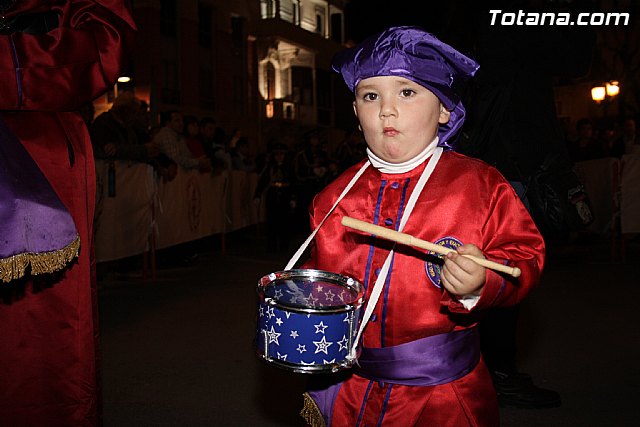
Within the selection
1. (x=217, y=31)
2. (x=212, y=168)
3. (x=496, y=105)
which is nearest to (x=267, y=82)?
(x=217, y=31)

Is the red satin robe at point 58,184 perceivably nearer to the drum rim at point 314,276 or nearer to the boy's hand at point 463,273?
the drum rim at point 314,276

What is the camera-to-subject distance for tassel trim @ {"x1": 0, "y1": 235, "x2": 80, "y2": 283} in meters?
1.58

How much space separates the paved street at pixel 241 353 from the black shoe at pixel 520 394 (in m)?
0.05

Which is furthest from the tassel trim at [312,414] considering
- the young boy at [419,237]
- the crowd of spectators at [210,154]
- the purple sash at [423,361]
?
the crowd of spectators at [210,154]

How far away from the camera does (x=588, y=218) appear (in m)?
3.12

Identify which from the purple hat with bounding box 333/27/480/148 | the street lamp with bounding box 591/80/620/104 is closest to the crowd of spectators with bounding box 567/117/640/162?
the street lamp with bounding box 591/80/620/104

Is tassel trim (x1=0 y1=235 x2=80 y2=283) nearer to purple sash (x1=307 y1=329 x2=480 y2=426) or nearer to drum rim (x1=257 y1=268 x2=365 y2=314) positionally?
drum rim (x1=257 y1=268 x2=365 y2=314)

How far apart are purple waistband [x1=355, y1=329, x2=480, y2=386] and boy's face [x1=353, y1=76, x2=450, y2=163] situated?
1.98 ft

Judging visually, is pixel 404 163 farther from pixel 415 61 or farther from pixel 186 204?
pixel 186 204

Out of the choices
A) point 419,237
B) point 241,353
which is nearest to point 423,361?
point 419,237

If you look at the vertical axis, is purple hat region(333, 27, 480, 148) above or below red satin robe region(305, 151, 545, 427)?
above

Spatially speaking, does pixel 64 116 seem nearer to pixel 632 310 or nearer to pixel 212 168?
pixel 632 310

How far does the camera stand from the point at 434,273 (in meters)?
1.88

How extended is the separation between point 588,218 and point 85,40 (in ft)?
8.31
